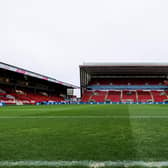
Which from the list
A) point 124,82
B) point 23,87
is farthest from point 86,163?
point 124,82

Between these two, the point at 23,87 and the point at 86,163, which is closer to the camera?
the point at 86,163

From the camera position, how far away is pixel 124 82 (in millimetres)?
55406

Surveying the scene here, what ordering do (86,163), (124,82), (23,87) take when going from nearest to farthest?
(86,163) → (23,87) → (124,82)

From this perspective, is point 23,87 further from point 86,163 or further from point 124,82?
point 86,163

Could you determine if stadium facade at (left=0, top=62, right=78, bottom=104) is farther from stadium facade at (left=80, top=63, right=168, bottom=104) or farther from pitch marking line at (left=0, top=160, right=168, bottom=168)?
pitch marking line at (left=0, top=160, right=168, bottom=168)

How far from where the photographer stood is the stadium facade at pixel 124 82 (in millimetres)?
Result: 45188

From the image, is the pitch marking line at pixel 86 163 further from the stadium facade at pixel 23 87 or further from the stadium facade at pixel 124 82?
the stadium facade at pixel 124 82

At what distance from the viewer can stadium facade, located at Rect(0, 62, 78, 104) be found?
95.6 ft

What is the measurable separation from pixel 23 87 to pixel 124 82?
2992cm

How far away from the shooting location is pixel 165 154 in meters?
2.51

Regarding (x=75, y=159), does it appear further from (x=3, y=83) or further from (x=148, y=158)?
(x=3, y=83)

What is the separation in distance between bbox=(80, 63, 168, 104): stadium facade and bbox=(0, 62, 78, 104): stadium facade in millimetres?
9731

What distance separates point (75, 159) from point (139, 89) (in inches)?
2052

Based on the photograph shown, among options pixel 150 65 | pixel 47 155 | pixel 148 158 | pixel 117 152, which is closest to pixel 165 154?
pixel 148 158
